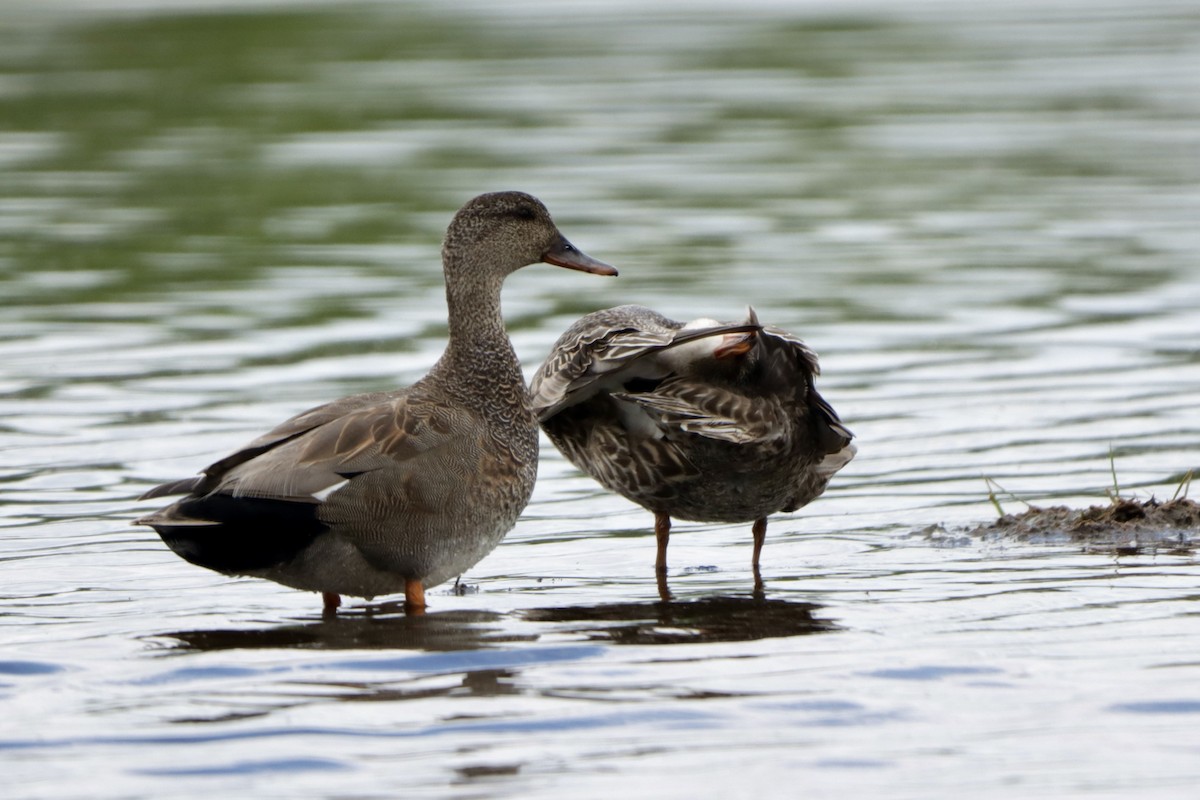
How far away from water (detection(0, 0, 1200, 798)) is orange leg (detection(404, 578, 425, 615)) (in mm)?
117

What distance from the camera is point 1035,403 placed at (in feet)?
32.8

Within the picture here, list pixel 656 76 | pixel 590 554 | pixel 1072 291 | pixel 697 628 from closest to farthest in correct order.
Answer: pixel 697 628 → pixel 590 554 → pixel 1072 291 → pixel 656 76

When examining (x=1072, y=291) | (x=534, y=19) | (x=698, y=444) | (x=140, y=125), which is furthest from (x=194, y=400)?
(x=534, y=19)

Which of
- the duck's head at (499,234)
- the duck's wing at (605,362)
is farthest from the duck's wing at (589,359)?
the duck's head at (499,234)

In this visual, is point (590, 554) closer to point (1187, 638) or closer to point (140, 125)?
point (1187, 638)

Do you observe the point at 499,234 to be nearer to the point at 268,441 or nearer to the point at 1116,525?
the point at 268,441

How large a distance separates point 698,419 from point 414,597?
3.69 ft

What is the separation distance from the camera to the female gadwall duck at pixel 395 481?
6.22m

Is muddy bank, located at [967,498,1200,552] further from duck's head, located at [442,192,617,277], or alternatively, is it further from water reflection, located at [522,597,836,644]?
duck's head, located at [442,192,617,277]

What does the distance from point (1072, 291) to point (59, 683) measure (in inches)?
338

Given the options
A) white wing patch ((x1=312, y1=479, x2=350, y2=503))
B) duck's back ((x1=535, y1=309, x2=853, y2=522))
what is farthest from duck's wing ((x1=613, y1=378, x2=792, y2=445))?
white wing patch ((x1=312, y1=479, x2=350, y2=503))

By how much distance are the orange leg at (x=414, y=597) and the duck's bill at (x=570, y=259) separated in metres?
1.56

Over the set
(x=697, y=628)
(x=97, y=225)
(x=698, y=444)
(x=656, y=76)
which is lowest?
(x=697, y=628)

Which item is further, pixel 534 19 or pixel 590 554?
pixel 534 19
